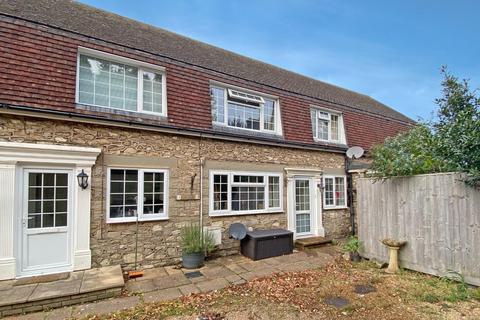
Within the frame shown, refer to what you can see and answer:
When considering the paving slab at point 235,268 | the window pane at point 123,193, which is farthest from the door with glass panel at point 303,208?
the window pane at point 123,193

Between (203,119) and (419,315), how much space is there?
6.34m

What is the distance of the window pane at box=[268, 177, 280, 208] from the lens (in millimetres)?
8841

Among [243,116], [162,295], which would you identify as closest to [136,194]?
[162,295]

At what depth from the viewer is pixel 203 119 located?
24.7ft

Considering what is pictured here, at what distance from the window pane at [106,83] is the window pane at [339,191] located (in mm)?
8185

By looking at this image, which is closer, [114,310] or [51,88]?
[114,310]

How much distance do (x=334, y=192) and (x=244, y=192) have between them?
14.2ft

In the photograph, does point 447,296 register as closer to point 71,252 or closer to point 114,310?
point 114,310

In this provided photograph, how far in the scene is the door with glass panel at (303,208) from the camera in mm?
9453

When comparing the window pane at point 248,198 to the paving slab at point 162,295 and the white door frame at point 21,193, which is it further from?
the white door frame at point 21,193

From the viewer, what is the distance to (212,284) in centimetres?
545

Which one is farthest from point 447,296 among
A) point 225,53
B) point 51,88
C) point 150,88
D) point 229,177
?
point 225,53

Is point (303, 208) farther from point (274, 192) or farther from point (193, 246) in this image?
point (193, 246)

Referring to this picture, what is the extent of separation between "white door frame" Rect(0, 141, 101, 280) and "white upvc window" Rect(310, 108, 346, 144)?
7.79m
